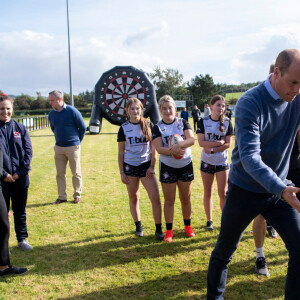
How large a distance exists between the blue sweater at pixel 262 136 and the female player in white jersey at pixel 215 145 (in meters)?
1.81

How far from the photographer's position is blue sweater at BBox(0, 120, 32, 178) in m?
3.51

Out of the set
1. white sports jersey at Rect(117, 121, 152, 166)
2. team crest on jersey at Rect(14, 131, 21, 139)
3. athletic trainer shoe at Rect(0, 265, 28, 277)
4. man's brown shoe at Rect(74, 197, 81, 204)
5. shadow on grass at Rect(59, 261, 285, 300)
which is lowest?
shadow on grass at Rect(59, 261, 285, 300)

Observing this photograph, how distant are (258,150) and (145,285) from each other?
1.79 meters

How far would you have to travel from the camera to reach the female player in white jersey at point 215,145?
13.3ft

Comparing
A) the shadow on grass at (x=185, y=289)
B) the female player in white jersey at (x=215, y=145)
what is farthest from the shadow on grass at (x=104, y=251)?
the female player in white jersey at (x=215, y=145)

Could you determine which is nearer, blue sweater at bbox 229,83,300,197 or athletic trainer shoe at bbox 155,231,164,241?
blue sweater at bbox 229,83,300,197

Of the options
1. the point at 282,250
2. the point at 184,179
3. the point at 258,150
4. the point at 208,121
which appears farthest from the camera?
the point at 208,121

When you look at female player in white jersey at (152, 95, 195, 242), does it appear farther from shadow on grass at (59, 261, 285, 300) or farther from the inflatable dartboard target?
the inflatable dartboard target

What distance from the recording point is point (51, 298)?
2.77 metres

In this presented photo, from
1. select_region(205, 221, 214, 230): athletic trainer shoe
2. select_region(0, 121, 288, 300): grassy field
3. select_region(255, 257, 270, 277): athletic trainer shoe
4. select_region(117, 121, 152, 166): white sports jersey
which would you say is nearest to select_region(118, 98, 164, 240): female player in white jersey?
select_region(117, 121, 152, 166): white sports jersey

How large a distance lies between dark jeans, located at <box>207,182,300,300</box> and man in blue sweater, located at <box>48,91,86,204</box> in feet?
12.5

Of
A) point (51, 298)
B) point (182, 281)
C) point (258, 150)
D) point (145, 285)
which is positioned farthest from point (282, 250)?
point (51, 298)

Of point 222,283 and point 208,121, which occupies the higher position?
point 208,121

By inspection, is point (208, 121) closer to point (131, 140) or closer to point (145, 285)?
point (131, 140)
